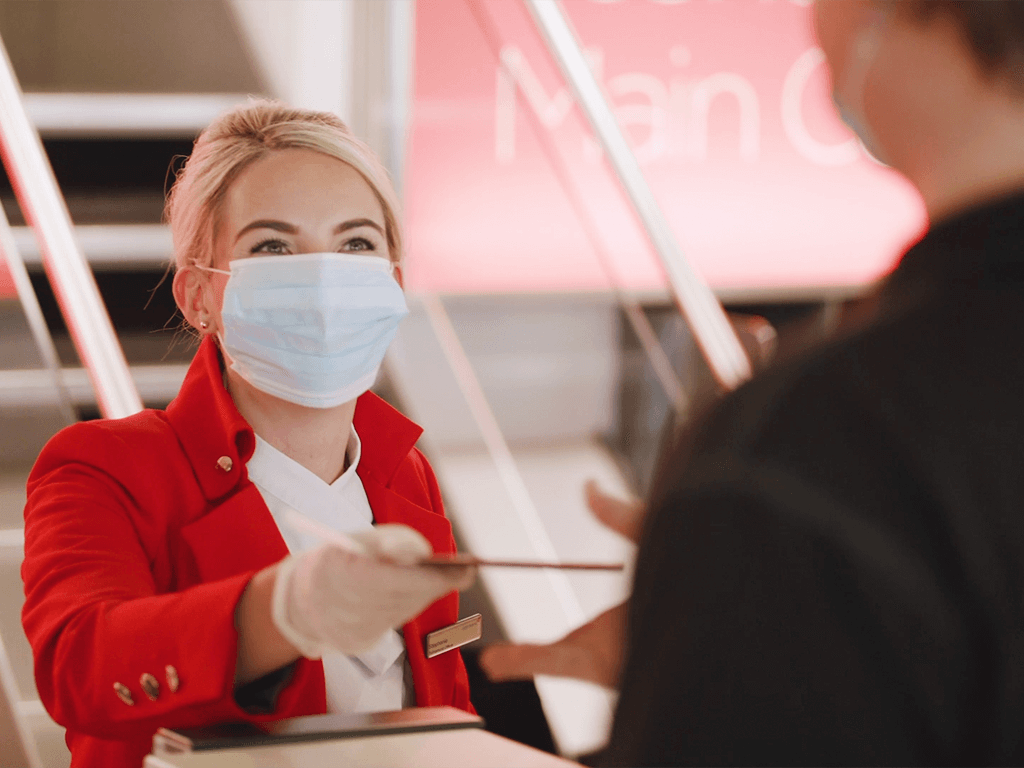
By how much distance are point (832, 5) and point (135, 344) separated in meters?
2.34

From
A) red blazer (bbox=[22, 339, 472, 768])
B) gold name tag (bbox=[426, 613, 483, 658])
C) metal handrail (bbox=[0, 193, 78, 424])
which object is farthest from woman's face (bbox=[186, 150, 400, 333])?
metal handrail (bbox=[0, 193, 78, 424])

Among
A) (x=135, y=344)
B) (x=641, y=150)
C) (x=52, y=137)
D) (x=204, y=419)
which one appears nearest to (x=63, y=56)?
(x=52, y=137)

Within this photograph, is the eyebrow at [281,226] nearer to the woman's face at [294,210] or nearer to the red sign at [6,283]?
the woman's face at [294,210]

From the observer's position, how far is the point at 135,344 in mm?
2557

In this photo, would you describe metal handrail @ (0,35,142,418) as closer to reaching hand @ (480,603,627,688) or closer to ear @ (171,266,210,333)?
ear @ (171,266,210,333)

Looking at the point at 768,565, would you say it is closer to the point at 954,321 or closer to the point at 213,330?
the point at 954,321

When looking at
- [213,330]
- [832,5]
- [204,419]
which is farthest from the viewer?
[213,330]

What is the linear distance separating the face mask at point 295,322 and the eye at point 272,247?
0.01m

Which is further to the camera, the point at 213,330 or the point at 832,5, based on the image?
the point at 213,330

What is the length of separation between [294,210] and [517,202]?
96.2 inches

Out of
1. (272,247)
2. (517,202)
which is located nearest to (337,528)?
(272,247)

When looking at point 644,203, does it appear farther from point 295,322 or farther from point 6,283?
point 6,283

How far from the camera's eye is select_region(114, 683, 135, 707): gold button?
0.91 metres

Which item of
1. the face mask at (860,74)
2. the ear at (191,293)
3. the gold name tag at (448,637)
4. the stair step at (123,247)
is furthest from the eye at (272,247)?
the stair step at (123,247)
